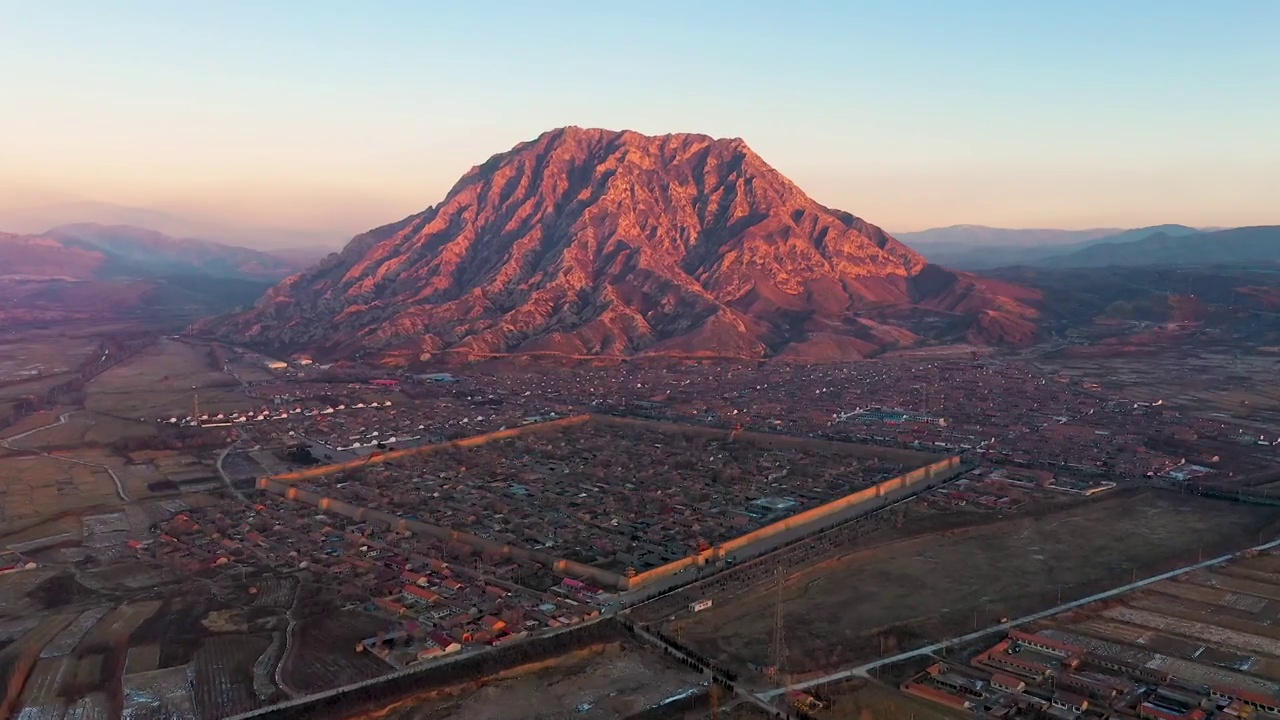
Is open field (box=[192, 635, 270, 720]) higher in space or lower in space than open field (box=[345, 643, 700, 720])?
lower

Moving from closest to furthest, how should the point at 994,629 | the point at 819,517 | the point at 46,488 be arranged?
the point at 994,629, the point at 819,517, the point at 46,488

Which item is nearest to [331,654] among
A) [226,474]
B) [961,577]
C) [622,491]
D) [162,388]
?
[622,491]

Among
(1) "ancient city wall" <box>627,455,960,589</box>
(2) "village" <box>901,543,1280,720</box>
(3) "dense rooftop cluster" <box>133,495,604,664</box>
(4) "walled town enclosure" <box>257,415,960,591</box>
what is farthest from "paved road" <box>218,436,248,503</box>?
(2) "village" <box>901,543,1280,720</box>

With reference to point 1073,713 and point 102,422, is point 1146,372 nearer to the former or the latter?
point 1073,713

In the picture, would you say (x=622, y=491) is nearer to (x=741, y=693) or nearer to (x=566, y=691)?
(x=566, y=691)

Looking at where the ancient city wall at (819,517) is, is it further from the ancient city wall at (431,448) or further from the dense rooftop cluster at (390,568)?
the ancient city wall at (431,448)

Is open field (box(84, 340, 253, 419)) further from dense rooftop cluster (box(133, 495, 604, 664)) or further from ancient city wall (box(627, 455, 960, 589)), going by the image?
ancient city wall (box(627, 455, 960, 589))
